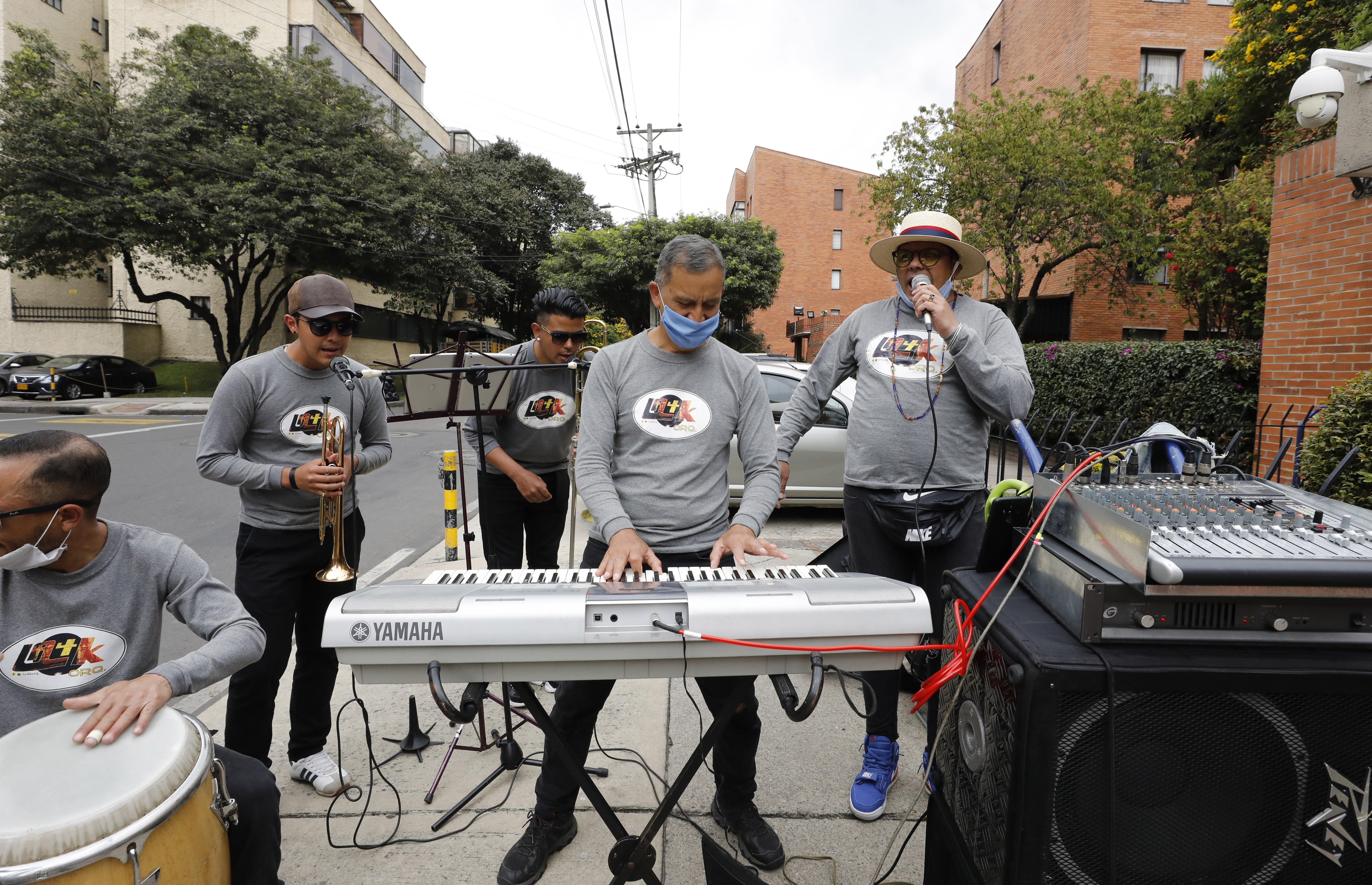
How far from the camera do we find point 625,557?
1877 millimetres

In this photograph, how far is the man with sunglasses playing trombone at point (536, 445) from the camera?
11.3 feet

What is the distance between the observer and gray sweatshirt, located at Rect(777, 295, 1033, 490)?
2.54 metres

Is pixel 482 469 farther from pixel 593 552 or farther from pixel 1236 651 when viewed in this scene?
pixel 1236 651

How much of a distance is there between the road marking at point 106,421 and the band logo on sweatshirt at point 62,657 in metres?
17.8

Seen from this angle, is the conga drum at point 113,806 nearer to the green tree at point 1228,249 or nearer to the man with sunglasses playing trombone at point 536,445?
the man with sunglasses playing trombone at point 536,445

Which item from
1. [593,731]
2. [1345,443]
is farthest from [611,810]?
[1345,443]

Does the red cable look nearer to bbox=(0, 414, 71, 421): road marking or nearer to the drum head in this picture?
the drum head

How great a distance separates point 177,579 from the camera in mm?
1947

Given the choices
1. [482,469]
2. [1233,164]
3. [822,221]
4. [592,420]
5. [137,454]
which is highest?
[822,221]

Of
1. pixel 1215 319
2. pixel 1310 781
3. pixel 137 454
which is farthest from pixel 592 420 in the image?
pixel 1215 319

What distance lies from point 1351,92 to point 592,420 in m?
5.67

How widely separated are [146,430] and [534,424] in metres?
15.3

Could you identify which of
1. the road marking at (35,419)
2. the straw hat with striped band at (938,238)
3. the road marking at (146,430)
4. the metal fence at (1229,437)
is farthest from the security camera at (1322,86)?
the road marking at (35,419)

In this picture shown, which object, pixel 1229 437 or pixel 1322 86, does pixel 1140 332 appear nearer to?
pixel 1229 437
